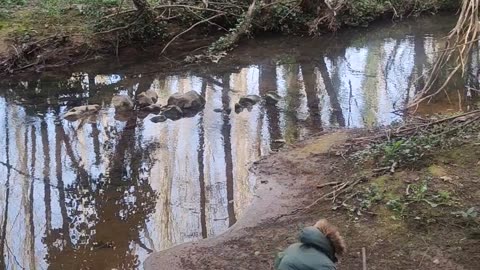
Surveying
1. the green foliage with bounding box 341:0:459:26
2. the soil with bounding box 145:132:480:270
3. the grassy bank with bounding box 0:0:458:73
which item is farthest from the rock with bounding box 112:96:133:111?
the green foliage with bounding box 341:0:459:26

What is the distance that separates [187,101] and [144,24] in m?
5.54

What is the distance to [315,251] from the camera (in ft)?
15.0

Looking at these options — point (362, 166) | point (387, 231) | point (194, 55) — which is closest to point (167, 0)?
point (194, 55)

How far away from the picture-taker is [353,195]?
24.7ft

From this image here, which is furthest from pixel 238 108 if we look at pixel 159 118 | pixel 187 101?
pixel 159 118

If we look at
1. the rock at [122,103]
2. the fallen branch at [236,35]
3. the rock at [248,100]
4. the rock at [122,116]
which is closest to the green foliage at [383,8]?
the fallen branch at [236,35]

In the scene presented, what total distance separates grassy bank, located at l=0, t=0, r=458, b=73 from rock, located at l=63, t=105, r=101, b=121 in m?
4.22

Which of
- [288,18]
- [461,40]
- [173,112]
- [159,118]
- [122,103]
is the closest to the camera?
[461,40]

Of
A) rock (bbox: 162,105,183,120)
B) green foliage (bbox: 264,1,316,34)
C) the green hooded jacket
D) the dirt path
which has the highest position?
green foliage (bbox: 264,1,316,34)

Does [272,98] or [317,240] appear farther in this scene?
[272,98]

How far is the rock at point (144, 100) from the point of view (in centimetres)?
1292

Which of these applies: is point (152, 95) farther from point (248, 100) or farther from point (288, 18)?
point (288, 18)

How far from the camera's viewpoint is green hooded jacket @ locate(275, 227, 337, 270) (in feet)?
14.8

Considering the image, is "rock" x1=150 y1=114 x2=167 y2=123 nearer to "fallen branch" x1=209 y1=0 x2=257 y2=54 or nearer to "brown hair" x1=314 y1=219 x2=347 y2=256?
"fallen branch" x1=209 y1=0 x2=257 y2=54
